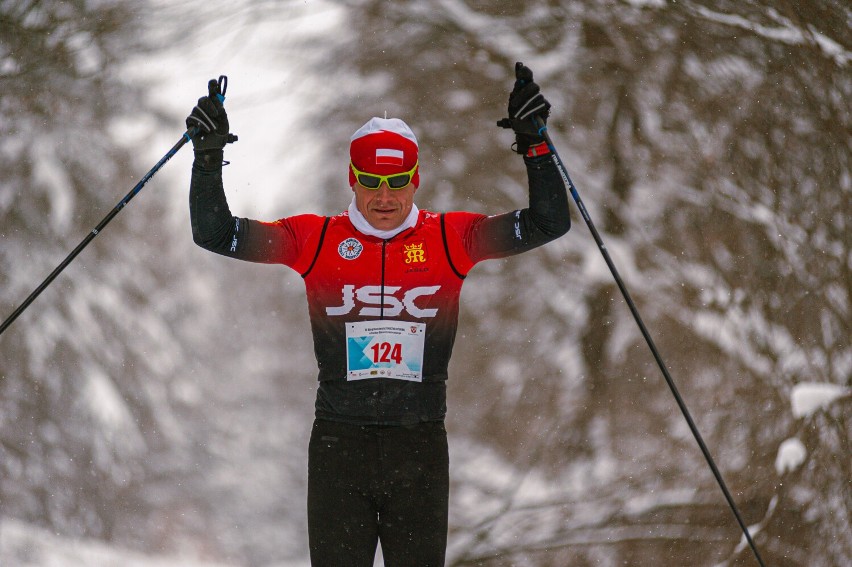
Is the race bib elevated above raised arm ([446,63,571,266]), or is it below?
below

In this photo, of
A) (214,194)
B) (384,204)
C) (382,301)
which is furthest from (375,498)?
(214,194)

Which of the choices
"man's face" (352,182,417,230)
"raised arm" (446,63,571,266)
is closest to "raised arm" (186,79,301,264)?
"man's face" (352,182,417,230)

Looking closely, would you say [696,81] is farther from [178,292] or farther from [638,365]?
[178,292]

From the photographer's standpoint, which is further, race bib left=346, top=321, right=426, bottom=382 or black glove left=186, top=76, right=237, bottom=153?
race bib left=346, top=321, right=426, bottom=382

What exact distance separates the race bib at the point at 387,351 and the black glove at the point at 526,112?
49cm

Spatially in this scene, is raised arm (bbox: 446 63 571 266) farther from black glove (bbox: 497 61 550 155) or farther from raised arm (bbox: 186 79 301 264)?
raised arm (bbox: 186 79 301 264)

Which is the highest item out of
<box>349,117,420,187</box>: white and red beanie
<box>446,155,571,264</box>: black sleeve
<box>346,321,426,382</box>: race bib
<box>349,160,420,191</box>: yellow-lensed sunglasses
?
<box>349,117,420,187</box>: white and red beanie

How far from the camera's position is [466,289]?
287cm

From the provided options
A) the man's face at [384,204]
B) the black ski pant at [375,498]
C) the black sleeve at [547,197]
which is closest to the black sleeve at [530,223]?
the black sleeve at [547,197]

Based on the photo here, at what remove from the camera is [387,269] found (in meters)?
2.20

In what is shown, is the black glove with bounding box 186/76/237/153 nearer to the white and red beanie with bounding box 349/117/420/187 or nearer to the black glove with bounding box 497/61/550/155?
the white and red beanie with bounding box 349/117/420/187

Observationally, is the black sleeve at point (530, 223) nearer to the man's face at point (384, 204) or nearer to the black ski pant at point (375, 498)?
the man's face at point (384, 204)

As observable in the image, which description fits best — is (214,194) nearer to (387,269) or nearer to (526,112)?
(387,269)

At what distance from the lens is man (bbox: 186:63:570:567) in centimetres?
211
